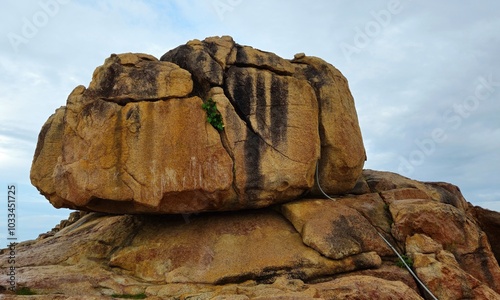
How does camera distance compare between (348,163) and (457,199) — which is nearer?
(348,163)

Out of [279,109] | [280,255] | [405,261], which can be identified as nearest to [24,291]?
[280,255]

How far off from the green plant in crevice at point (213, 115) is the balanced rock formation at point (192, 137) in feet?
0.60

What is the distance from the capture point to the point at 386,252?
1404 cm

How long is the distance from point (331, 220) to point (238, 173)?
12.4 ft

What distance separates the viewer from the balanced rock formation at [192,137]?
13.8 meters

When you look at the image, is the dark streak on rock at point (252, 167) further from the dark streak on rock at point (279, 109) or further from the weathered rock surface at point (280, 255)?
the weathered rock surface at point (280, 255)

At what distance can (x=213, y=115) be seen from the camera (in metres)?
14.2

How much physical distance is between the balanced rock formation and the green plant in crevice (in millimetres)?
181

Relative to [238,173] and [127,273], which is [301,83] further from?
[127,273]

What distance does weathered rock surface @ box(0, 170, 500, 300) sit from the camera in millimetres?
11992

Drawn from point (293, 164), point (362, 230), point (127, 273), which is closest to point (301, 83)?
point (293, 164)

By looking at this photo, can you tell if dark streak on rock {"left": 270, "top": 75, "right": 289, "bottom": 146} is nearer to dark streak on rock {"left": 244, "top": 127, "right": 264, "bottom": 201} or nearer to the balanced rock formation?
the balanced rock formation

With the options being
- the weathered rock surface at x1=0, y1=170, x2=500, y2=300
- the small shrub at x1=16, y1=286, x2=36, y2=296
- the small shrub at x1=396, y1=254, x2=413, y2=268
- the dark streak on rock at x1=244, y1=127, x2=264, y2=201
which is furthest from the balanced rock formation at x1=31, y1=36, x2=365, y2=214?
the small shrub at x1=396, y1=254, x2=413, y2=268

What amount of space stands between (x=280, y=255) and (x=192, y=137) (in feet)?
16.5
